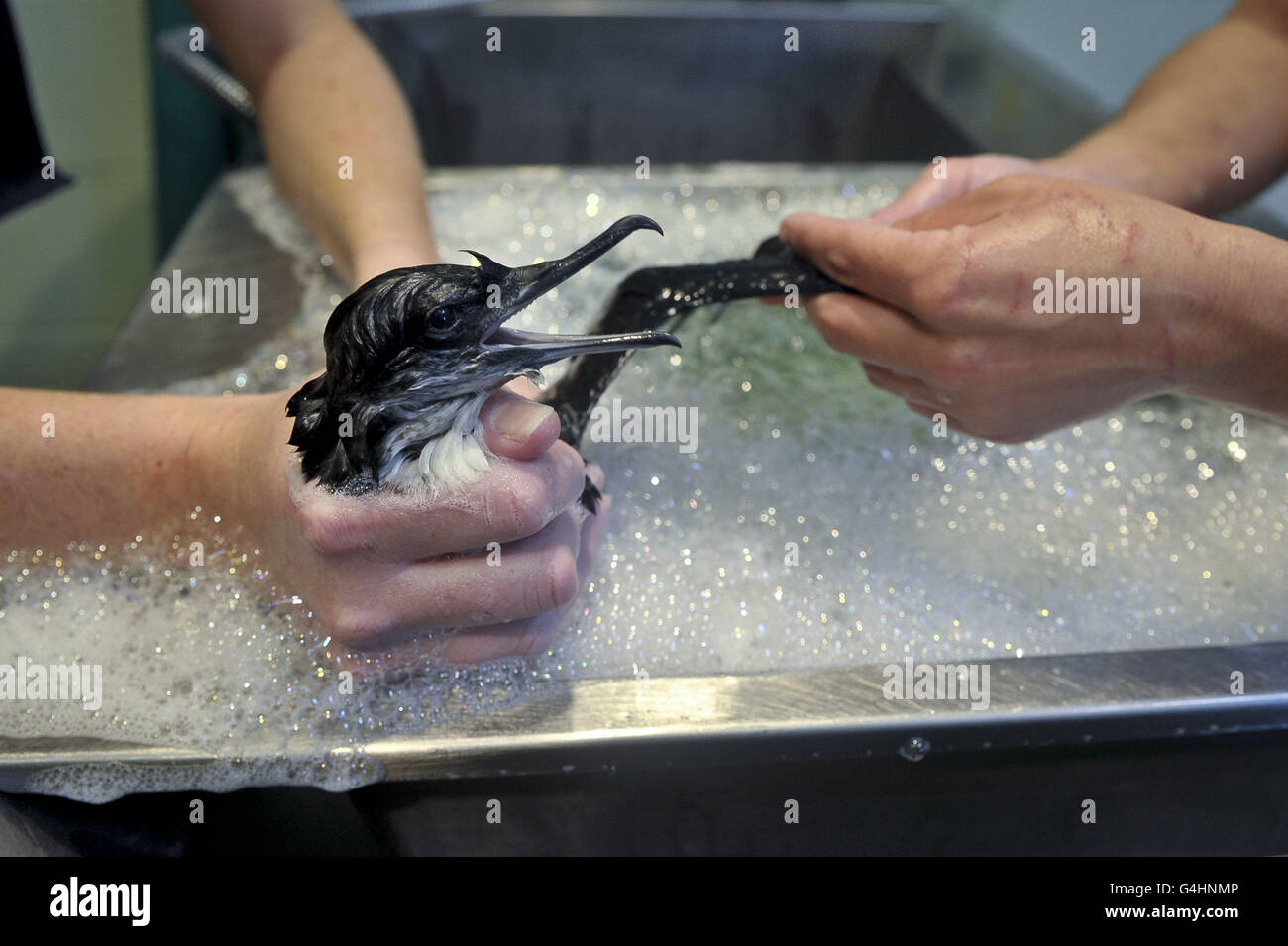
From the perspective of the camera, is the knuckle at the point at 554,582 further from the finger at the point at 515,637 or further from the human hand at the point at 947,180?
the human hand at the point at 947,180

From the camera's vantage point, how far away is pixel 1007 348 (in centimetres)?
81

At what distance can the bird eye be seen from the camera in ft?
1.83

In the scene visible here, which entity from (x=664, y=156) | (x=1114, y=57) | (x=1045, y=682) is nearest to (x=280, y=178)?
(x=664, y=156)

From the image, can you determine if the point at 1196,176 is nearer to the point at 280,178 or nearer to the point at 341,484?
the point at 341,484

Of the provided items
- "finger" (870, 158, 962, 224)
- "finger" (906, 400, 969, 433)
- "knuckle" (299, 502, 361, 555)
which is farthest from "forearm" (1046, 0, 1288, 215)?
"knuckle" (299, 502, 361, 555)

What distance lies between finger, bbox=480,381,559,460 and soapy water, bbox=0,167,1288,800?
0.26 metres

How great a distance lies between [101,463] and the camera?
823mm

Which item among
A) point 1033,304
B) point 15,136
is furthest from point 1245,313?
point 15,136

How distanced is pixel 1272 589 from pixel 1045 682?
40cm

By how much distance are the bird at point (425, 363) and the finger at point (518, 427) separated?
10 millimetres

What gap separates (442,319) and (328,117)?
0.79 m

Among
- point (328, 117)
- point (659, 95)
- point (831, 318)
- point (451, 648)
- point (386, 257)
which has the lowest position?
point (451, 648)

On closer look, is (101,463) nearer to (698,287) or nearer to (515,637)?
(515,637)

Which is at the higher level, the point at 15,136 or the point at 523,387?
the point at 15,136
